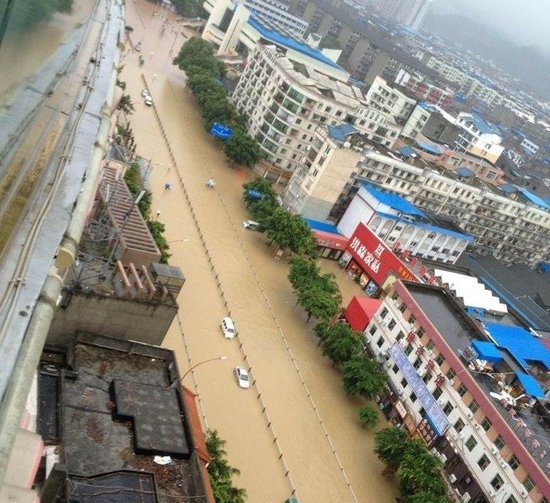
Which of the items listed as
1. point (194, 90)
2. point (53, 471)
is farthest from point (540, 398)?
point (194, 90)

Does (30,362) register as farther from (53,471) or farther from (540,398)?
(540,398)

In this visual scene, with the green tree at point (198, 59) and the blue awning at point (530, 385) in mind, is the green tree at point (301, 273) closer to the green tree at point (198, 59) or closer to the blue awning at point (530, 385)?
the blue awning at point (530, 385)

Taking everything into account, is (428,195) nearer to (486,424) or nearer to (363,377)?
(363,377)

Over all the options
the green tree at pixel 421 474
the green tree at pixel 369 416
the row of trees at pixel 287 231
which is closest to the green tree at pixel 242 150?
the row of trees at pixel 287 231

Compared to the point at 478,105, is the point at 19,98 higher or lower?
higher

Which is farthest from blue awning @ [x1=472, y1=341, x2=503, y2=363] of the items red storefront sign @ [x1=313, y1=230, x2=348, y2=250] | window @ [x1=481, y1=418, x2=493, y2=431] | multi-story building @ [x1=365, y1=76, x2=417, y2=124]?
multi-story building @ [x1=365, y1=76, x2=417, y2=124]

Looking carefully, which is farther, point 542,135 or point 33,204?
point 542,135

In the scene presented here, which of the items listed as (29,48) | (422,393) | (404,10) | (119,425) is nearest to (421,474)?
(422,393)

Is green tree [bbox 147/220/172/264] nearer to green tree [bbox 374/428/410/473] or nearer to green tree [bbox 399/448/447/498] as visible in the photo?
green tree [bbox 374/428/410/473]
